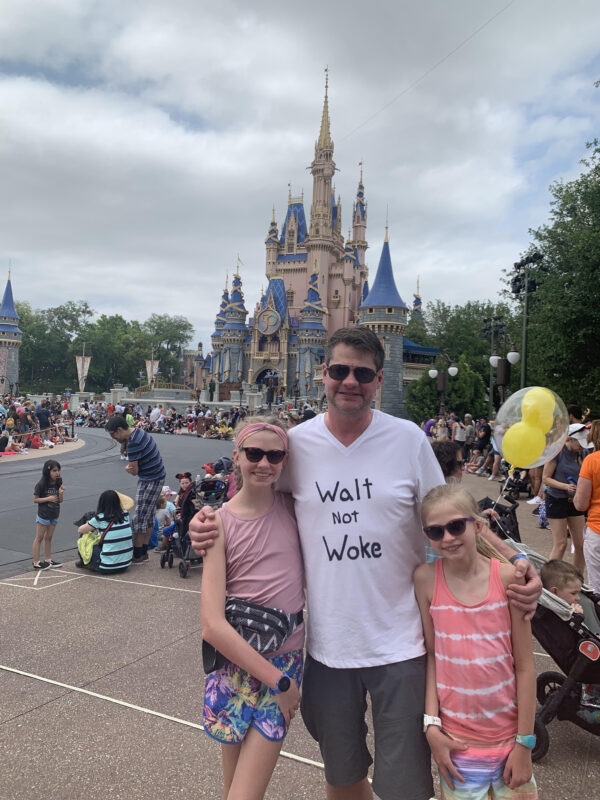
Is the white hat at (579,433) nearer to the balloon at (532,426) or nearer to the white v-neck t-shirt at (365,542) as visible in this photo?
the balloon at (532,426)

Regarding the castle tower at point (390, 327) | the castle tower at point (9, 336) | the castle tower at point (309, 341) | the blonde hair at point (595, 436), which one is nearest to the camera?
the blonde hair at point (595, 436)

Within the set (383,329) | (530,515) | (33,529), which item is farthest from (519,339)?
(33,529)

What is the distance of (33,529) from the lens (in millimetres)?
8297

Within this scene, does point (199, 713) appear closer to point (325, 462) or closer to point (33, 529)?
point (325, 462)

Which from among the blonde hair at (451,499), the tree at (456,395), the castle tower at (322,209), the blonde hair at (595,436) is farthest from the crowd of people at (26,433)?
the castle tower at (322,209)

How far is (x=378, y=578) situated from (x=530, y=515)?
30.4 feet

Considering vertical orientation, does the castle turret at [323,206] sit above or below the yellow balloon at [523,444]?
above

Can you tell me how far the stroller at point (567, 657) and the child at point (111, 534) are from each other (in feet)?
14.7

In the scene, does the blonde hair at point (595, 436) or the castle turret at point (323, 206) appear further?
the castle turret at point (323, 206)

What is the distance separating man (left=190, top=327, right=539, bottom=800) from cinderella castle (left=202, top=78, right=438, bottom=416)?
186 feet

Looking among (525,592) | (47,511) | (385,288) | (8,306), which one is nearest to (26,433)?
(47,511)

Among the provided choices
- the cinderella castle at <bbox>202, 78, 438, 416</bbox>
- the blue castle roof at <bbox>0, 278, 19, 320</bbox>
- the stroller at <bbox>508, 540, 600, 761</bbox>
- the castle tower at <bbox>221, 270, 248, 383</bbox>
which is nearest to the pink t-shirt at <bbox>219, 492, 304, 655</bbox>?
the stroller at <bbox>508, 540, 600, 761</bbox>

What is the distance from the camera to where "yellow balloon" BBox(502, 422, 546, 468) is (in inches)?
129

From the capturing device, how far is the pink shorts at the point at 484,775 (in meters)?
1.80
